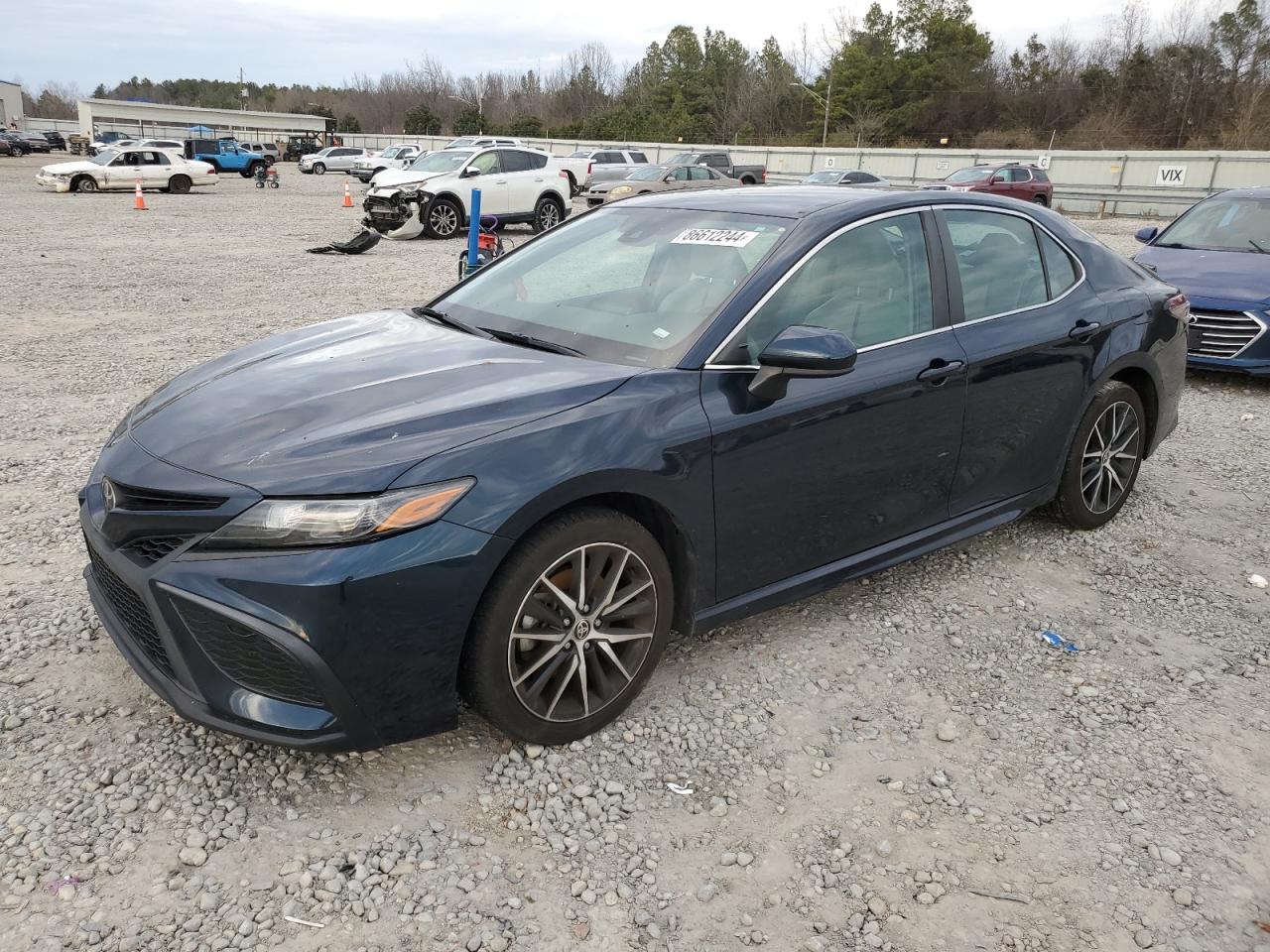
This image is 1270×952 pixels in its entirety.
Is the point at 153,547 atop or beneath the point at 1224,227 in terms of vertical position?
beneath

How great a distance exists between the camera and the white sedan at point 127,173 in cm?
2848

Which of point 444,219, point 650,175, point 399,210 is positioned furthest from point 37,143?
point 444,219

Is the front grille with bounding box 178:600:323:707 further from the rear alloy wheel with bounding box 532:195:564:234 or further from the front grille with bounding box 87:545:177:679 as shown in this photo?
the rear alloy wheel with bounding box 532:195:564:234

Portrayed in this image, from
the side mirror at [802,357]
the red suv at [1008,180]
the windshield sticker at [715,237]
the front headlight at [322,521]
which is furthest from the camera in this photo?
the red suv at [1008,180]

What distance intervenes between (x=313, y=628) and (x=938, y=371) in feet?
8.22

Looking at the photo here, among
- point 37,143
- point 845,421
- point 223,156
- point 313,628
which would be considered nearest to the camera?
point 313,628

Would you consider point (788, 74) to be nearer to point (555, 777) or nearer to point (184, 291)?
point (184, 291)

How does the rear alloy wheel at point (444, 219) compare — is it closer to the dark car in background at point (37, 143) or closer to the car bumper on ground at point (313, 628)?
the car bumper on ground at point (313, 628)

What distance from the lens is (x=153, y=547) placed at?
2.66 m

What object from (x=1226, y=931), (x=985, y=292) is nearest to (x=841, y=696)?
(x=1226, y=931)

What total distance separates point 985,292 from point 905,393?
77cm

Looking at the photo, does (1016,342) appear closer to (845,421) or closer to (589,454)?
(845,421)

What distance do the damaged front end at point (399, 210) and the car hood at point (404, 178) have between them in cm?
14

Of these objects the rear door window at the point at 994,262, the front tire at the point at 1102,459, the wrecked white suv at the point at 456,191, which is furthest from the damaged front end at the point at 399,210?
the front tire at the point at 1102,459
